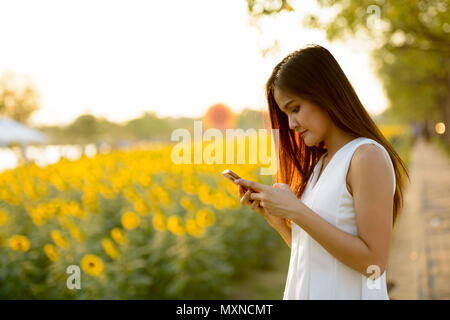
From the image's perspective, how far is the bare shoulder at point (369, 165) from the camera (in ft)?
4.46

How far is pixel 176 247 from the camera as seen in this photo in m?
3.94

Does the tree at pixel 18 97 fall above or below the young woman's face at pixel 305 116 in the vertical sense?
above

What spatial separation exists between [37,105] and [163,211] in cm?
4402

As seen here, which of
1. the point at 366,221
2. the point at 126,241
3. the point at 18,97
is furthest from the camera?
the point at 18,97

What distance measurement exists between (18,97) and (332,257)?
47.0m

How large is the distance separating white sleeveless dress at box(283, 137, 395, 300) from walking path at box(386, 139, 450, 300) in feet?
6.54

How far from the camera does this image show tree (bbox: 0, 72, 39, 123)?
42.6 m

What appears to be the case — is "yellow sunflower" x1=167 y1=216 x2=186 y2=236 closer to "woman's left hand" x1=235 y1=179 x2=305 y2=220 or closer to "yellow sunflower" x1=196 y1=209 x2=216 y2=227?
"yellow sunflower" x1=196 y1=209 x2=216 y2=227

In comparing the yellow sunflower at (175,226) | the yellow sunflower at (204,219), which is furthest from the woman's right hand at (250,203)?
the yellow sunflower at (204,219)

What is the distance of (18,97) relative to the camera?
4406cm

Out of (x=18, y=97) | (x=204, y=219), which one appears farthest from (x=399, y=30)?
(x=18, y=97)

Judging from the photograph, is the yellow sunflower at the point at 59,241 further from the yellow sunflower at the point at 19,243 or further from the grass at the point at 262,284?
the grass at the point at 262,284

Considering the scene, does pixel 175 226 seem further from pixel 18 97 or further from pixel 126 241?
pixel 18 97
